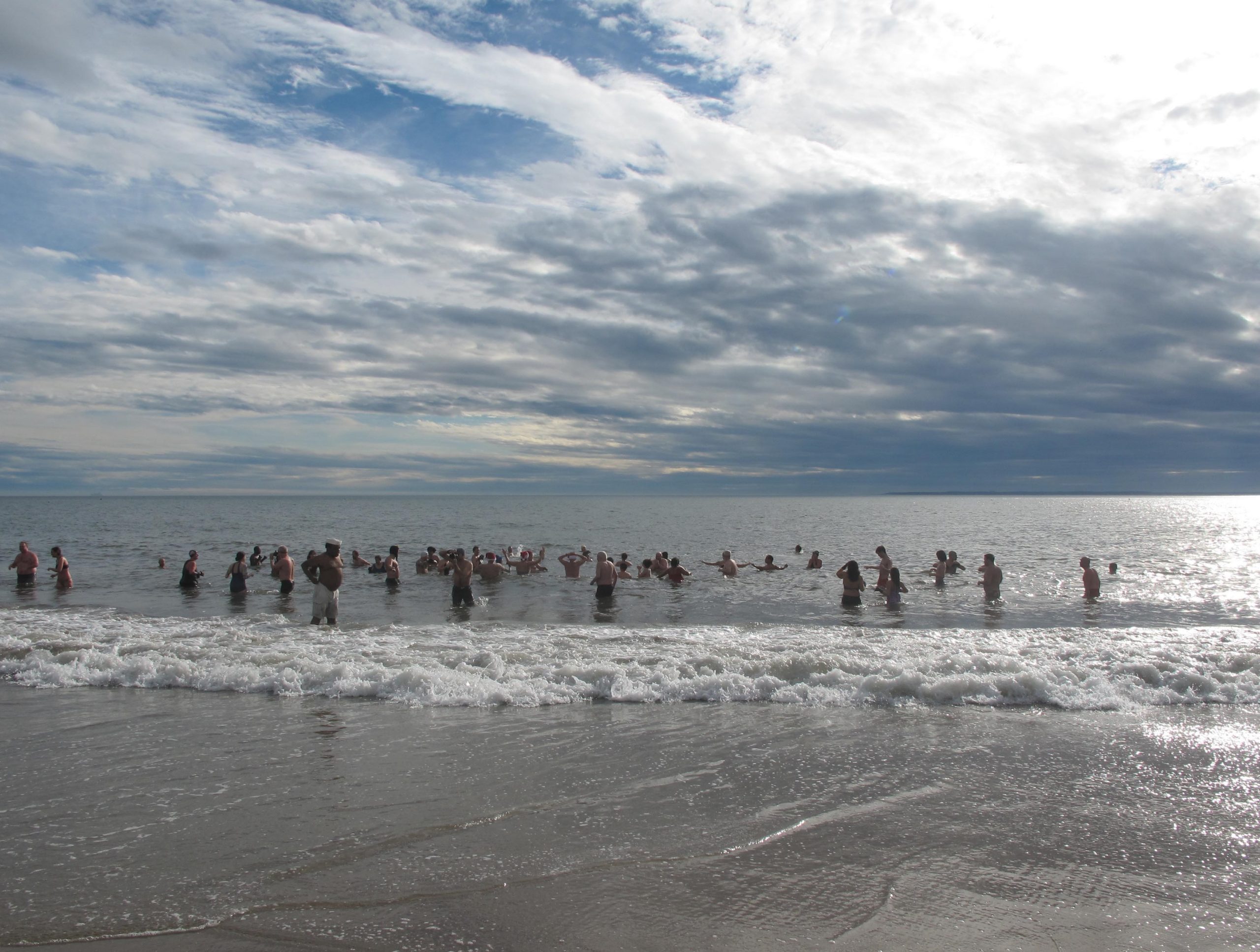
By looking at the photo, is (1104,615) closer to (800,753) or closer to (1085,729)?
(1085,729)

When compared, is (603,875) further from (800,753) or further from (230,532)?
(230,532)

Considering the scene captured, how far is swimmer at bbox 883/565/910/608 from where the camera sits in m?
20.8

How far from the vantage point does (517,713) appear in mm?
8930

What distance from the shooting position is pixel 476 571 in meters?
27.2

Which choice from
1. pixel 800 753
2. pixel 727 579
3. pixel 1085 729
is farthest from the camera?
pixel 727 579

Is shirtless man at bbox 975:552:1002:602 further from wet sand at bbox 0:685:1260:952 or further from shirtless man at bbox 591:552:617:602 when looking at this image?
wet sand at bbox 0:685:1260:952

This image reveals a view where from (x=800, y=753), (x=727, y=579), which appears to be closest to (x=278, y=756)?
(x=800, y=753)

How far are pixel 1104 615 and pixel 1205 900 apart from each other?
692 inches

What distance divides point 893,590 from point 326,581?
15.1m

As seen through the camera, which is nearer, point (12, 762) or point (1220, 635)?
point (12, 762)

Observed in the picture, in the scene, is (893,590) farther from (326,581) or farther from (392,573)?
(392,573)

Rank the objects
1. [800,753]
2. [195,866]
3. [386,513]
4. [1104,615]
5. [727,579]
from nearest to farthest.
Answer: [195,866], [800,753], [1104,615], [727,579], [386,513]

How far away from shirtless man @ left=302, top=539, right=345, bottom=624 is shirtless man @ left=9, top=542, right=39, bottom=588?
1541 cm

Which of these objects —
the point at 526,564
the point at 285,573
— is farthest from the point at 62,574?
the point at 526,564
